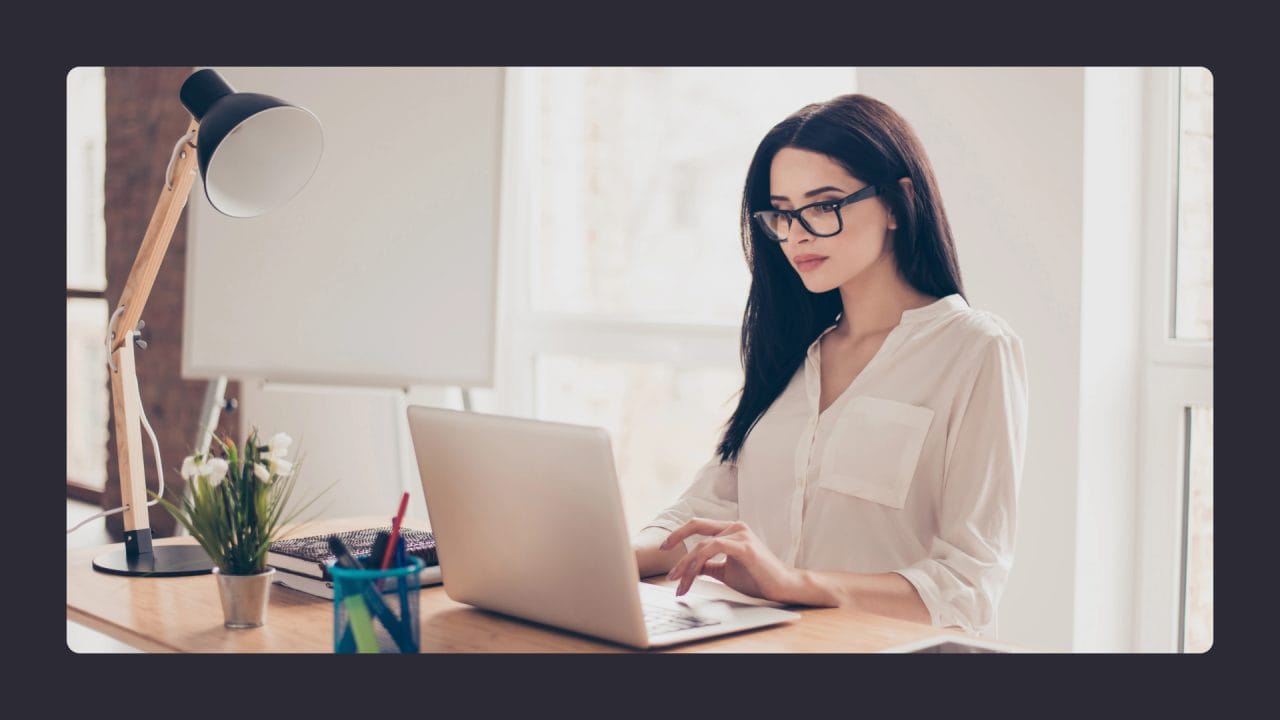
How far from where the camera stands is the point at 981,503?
5.57 feet

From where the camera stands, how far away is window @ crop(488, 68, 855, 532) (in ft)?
12.0

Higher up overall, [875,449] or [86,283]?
[86,283]

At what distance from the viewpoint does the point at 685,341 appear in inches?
146

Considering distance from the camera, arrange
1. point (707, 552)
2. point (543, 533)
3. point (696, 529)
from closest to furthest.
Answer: point (543, 533), point (707, 552), point (696, 529)

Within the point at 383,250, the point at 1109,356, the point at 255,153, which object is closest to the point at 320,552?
the point at 255,153

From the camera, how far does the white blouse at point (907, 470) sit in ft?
5.57

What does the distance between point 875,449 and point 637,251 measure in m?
2.14

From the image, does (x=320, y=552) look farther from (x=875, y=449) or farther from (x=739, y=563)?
(x=875, y=449)

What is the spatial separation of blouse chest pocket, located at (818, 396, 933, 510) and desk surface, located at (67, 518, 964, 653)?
337mm

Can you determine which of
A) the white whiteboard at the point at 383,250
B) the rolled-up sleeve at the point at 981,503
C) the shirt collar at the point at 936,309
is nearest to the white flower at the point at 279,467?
the rolled-up sleeve at the point at 981,503

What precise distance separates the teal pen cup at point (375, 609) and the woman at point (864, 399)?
→ 0.43m

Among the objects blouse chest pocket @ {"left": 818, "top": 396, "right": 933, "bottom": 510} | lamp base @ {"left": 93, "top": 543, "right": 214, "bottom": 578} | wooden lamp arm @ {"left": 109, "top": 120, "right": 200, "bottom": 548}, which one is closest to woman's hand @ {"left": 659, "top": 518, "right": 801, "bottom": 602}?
blouse chest pocket @ {"left": 818, "top": 396, "right": 933, "bottom": 510}

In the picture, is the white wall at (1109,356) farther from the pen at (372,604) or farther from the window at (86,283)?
the window at (86,283)

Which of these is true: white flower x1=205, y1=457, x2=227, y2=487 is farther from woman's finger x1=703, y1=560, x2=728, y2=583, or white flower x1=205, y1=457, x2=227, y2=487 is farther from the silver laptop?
woman's finger x1=703, y1=560, x2=728, y2=583
